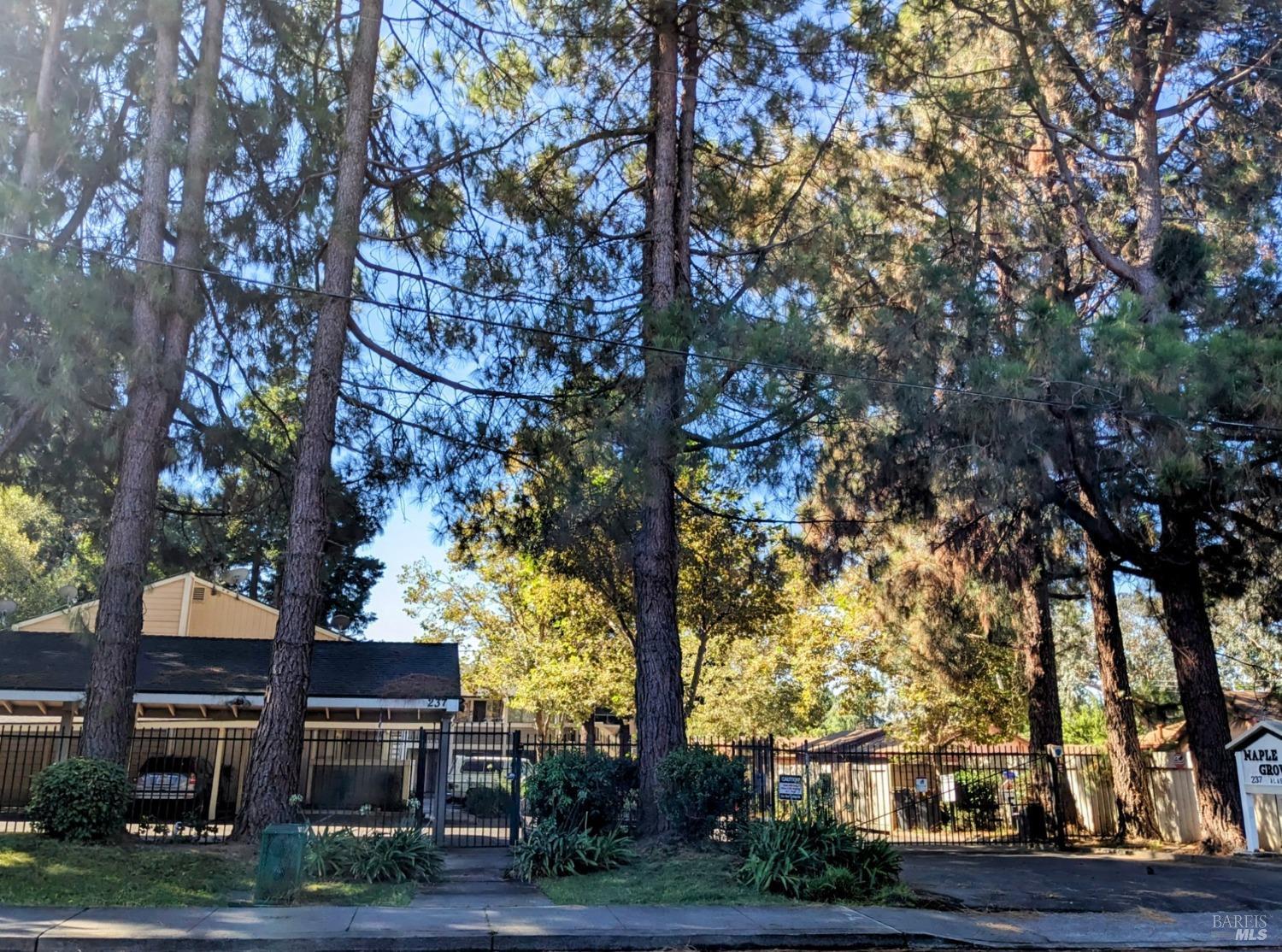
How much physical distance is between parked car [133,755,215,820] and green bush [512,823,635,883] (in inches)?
312

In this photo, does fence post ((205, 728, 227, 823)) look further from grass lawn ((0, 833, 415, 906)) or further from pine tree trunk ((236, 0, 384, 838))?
grass lawn ((0, 833, 415, 906))

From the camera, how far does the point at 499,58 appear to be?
53.6ft

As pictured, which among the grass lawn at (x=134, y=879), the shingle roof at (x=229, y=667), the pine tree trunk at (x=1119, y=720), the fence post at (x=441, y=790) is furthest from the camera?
the shingle roof at (x=229, y=667)

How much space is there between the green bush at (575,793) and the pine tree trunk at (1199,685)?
1008 cm

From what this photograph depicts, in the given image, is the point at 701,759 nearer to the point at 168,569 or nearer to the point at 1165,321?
the point at 1165,321

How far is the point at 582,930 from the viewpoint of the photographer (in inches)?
341

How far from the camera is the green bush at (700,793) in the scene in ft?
40.0

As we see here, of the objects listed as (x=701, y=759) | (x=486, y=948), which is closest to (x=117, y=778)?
(x=486, y=948)

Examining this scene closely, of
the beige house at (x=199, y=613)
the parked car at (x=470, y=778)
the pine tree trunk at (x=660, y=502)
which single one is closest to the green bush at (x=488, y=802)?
the parked car at (x=470, y=778)


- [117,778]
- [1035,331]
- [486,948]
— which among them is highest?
[1035,331]

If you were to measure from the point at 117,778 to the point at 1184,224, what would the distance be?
17675 millimetres

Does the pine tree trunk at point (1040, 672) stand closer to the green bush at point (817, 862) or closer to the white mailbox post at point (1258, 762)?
the white mailbox post at point (1258, 762)

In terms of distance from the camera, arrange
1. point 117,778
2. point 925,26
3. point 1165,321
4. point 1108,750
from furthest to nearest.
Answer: point 1108,750
point 925,26
point 1165,321
point 117,778

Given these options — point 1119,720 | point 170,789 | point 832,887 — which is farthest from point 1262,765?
point 170,789
